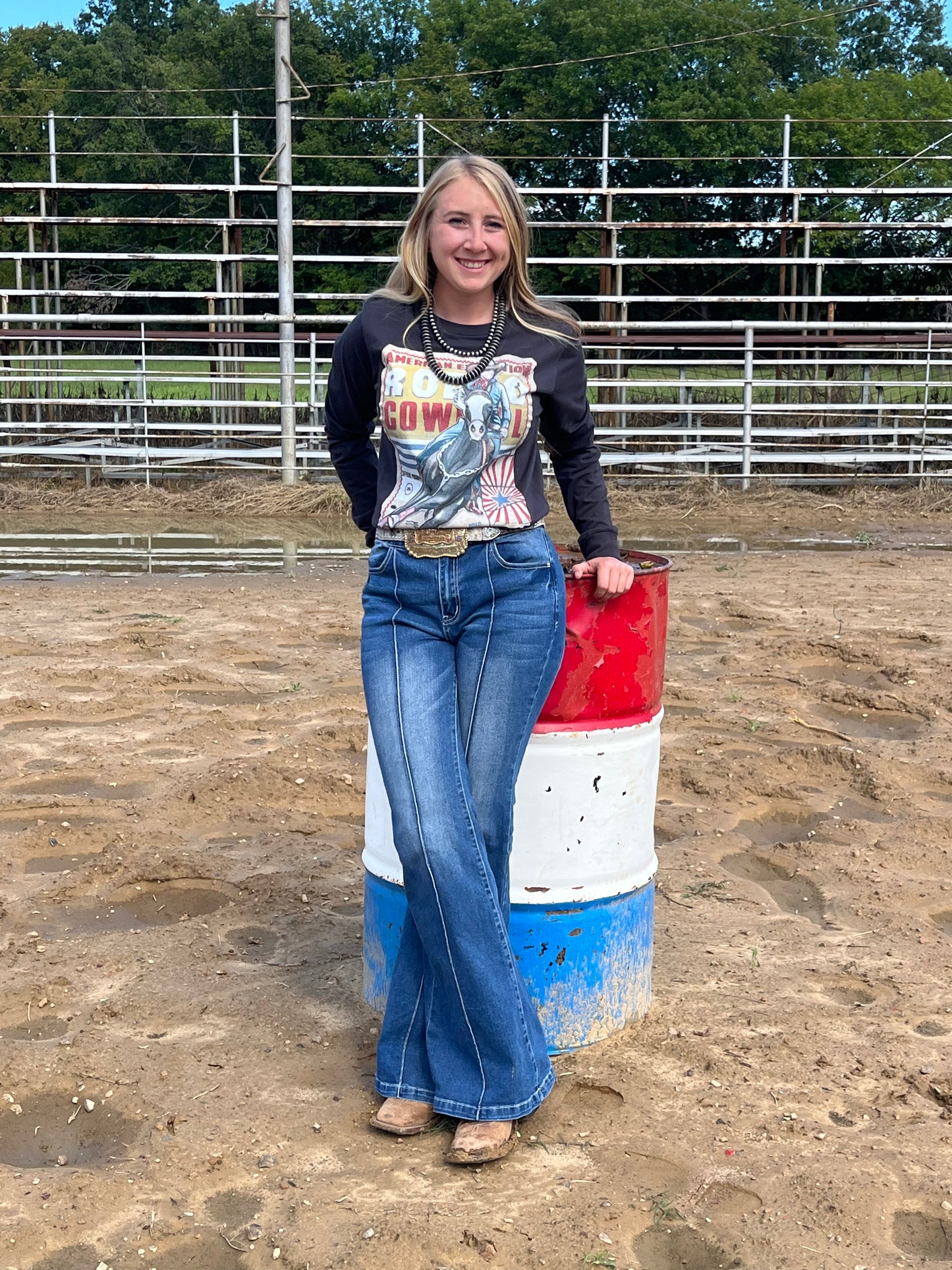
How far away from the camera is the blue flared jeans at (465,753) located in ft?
9.14

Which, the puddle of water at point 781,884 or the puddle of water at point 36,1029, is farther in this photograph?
the puddle of water at point 781,884

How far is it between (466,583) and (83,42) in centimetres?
5433

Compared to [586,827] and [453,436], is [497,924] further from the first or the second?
[453,436]

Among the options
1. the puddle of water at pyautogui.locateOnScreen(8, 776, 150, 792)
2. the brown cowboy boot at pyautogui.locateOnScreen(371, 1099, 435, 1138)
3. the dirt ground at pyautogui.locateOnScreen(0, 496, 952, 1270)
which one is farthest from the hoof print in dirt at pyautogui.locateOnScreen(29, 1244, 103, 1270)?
the puddle of water at pyautogui.locateOnScreen(8, 776, 150, 792)

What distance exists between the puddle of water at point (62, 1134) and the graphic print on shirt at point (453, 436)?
1.37 metres

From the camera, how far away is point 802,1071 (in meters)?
3.17

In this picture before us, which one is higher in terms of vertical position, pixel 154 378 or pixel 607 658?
pixel 154 378

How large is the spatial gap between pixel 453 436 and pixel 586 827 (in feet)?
2.98

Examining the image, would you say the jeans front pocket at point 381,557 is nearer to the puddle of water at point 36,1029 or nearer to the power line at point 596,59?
the puddle of water at point 36,1029

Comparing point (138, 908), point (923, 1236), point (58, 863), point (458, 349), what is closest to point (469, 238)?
point (458, 349)

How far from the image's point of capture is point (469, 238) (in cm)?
280

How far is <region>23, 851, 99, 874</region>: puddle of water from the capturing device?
448 centimetres

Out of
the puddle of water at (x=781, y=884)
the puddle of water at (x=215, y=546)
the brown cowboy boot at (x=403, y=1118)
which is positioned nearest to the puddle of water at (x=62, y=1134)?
the brown cowboy boot at (x=403, y=1118)

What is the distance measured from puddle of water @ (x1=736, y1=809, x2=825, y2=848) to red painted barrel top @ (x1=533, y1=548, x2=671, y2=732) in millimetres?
1748
